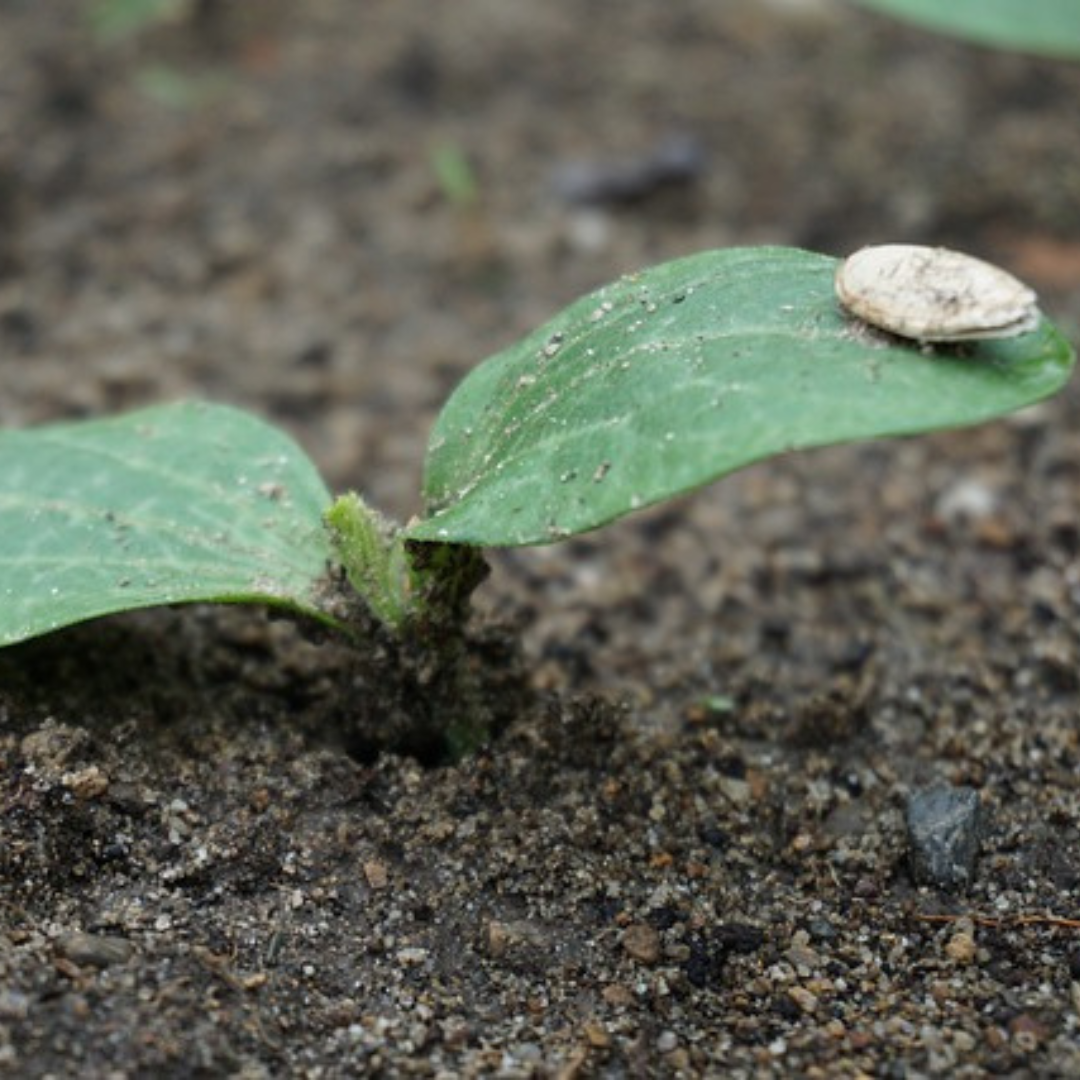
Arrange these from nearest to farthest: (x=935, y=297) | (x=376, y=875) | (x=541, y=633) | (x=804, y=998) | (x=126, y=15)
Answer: (x=935, y=297) → (x=804, y=998) → (x=376, y=875) → (x=541, y=633) → (x=126, y=15)

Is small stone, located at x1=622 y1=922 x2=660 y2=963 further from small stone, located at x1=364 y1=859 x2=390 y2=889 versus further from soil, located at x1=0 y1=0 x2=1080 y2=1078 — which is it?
small stone, located at x1=364 y1=859 x2=390 y2=889

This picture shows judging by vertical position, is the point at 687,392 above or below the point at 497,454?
above

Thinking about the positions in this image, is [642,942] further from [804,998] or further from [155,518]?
[155,518]

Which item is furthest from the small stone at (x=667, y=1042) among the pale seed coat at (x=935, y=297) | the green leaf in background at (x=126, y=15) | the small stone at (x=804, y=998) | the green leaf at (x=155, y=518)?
the green leaf in background at (x=126, y=15)

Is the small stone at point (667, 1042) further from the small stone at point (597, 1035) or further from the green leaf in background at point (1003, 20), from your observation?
the green leaf in background at point (1003, 20)

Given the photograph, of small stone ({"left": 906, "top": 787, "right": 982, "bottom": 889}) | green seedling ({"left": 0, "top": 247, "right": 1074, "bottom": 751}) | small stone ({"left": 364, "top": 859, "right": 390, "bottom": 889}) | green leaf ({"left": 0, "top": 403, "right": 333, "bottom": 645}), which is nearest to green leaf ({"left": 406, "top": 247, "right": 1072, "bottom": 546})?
green seedling ({"left": 0, "top": 247, "right": 1074, "bottom": 751})

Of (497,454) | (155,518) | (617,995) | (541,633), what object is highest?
(497,454)

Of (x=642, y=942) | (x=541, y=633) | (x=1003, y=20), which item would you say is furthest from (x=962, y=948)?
(x=1003, y=20)
